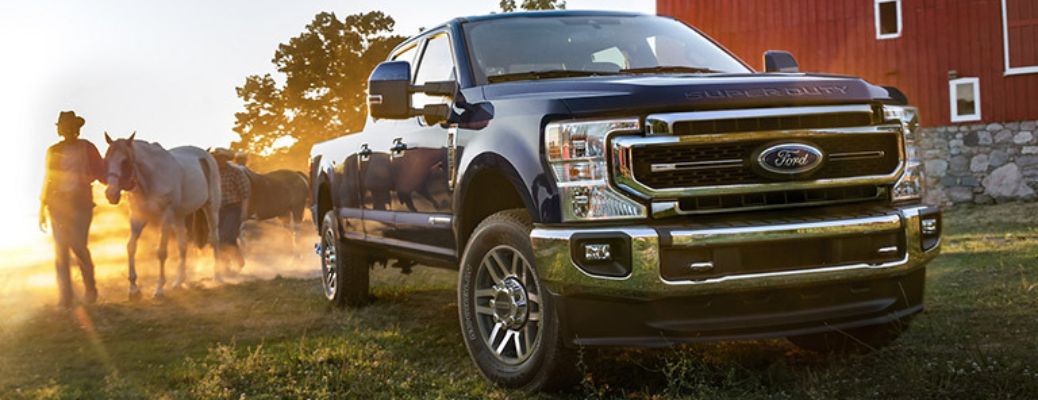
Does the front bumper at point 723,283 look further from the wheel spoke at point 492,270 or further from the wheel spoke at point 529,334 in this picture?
the wheel spoke at point 492,270

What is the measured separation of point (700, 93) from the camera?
4.36 meters

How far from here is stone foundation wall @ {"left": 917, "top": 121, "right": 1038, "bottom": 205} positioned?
74.2ft

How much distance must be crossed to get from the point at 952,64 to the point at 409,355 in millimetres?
20249

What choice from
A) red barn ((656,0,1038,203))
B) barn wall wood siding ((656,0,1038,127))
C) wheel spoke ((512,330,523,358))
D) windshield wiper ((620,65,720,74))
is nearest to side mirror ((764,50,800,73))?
windshield wiper ((620,65,720,74))

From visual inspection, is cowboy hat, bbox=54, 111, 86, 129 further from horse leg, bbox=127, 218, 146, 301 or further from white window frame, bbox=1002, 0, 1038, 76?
white window frame, bbox=1002, 0, 1038, 76

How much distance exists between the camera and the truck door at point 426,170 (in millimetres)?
5719

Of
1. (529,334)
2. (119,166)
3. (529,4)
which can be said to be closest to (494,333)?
(529,334)

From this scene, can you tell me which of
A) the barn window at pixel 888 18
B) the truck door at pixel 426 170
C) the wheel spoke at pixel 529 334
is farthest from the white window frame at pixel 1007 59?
the wheel spoke at pixel 529 334

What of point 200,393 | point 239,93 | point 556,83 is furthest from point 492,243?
point 239,93

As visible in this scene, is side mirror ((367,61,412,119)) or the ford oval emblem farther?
side mirror ((367,61,412,119))

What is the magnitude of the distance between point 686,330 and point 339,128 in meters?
44.0

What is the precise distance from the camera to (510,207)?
5.23m

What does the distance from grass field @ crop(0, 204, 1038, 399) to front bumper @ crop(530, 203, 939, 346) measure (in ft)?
0.77

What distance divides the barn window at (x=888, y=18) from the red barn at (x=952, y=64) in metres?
0.02
